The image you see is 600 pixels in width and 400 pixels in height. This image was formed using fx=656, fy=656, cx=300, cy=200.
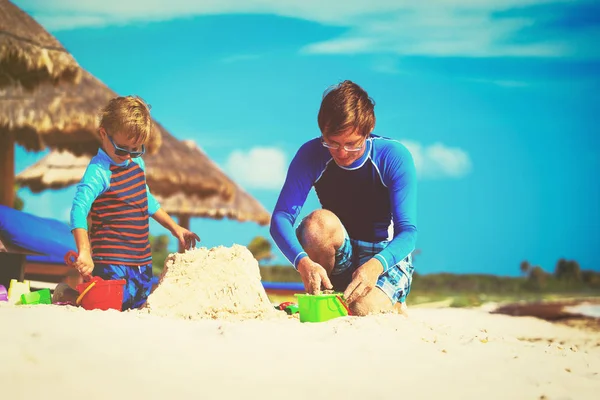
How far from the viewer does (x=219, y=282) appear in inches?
136

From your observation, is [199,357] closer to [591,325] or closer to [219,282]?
[219,282]

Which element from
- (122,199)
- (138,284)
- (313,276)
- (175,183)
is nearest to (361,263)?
(313,276)

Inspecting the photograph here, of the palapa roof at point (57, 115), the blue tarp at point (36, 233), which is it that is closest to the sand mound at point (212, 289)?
the blue tarp at point (36, 233)

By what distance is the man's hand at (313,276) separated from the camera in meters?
3.12

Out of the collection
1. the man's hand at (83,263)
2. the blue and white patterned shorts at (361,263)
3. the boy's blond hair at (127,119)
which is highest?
the boy's blond hair at (127,119)

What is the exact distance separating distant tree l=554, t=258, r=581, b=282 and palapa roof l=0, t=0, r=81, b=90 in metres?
15.8

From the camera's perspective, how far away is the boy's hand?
12.5 ft

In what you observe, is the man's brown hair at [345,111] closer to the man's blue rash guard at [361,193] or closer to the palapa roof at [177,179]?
the man's blue rash guard at [361,193]

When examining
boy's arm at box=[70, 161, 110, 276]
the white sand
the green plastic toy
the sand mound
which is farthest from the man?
the green plastic toy

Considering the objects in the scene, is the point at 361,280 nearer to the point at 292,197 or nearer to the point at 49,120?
the point at 292,197

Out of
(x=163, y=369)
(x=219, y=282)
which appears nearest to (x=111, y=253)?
(x=219, y=282)

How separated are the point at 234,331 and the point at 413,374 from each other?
2.43 ft

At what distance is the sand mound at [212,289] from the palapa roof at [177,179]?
6361 millimetres

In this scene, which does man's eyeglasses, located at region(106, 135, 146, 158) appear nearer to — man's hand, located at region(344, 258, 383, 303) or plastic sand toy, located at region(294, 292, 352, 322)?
plastic sand toy, located at region(294, 292, 352, 322)
